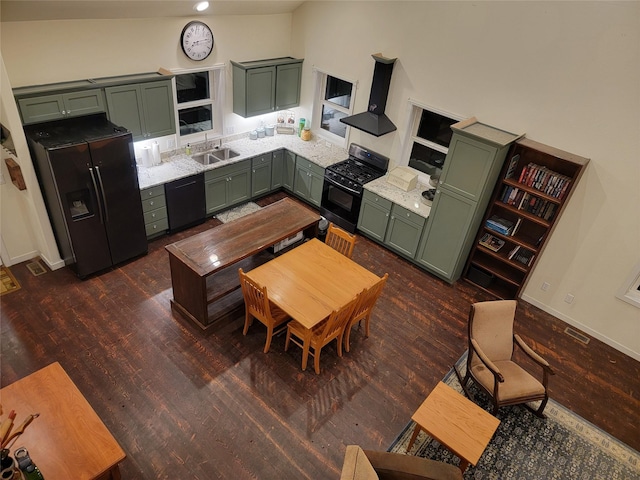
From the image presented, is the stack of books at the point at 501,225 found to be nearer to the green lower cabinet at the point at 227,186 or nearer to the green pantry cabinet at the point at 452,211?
the green pantry cabinet at the point at 452,211

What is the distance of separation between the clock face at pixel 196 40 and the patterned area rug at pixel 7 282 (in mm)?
3679

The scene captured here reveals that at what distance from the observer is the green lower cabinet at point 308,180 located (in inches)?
272

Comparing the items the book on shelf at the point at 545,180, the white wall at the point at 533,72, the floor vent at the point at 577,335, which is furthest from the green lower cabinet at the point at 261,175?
the floor vent at the point at 577,335

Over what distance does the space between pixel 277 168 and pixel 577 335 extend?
5.06 meters

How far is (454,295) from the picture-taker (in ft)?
19.0

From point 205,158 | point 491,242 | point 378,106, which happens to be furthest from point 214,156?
point 491,242

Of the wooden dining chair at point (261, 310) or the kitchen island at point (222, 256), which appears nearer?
the wooden dining chair at point (261, 310)

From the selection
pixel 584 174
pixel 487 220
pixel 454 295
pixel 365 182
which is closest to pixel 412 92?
pixel 365 182

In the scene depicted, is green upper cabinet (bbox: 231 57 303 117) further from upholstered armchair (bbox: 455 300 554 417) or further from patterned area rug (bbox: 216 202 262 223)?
upholstered armchair (bbox: 455 300 554 417)

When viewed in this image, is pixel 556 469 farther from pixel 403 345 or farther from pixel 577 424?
pixel 403 345

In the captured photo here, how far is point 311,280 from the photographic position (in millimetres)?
4504

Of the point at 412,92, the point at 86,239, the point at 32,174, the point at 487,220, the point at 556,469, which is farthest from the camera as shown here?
the point at 412,92

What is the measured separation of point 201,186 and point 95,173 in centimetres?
167

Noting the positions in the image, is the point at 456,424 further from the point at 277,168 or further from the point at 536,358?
the point at 277,168
